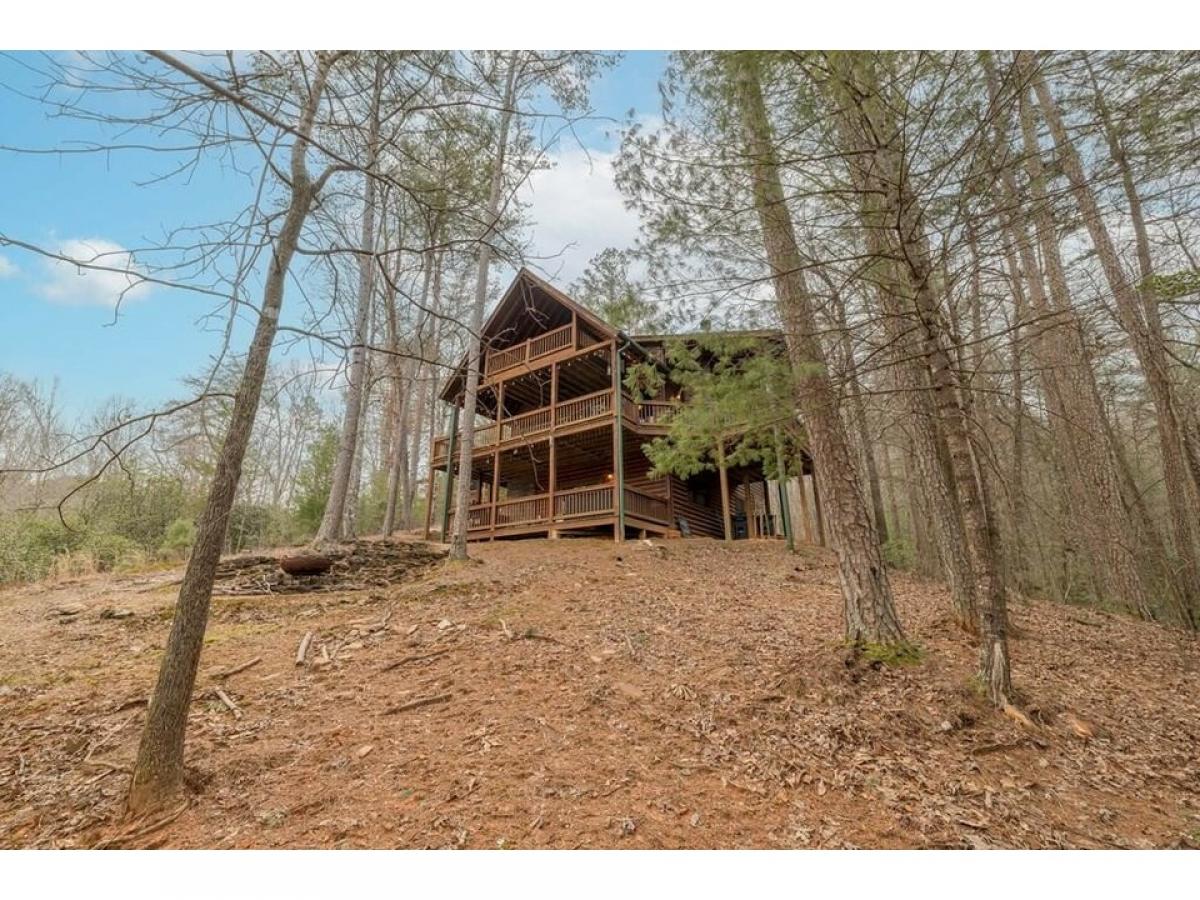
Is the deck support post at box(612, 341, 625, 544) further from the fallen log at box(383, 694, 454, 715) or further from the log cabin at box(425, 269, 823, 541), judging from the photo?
the fallen log at box(383, 694, 454, 715)

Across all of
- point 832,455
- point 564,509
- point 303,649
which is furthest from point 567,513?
point 832,455

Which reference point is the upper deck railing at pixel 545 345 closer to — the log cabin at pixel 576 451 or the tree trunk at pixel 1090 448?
the log cabin at pixel 576 451

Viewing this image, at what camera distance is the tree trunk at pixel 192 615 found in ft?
8.26

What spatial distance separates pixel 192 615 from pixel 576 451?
11.5 meters

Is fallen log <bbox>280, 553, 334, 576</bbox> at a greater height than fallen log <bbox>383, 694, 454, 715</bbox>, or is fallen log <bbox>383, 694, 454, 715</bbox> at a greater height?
fallen log <bbox>280, 553, 334, 576</bbox>

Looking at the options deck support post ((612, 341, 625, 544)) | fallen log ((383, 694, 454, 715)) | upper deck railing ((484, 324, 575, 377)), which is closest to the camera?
fallen log ((383, 694, 454, 715))

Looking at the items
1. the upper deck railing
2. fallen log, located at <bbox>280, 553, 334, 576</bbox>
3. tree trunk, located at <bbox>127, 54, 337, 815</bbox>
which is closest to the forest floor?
tree trunk, located at <bbox>127, 54, 337, 815</bbox>

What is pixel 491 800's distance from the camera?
2.53 m

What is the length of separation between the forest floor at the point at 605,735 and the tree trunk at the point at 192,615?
0.18 metres

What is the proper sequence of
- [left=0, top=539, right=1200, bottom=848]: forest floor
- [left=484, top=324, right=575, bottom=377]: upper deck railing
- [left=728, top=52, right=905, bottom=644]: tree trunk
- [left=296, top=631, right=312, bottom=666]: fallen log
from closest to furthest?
[left=0, top=539, right=1200, bottom=848]: forest floor < [left=728, top=52, right=905, bottom=644]: tree trunk < [left=296, top=631, right=312, bottom=666]: fallen log < [left=484, top=324, right=575, bottom=377]: upper deck railing

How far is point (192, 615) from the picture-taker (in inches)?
102

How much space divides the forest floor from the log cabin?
6061mm

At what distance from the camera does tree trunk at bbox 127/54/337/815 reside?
2.52 metres

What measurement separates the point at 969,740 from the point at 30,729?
5988 millimetres
